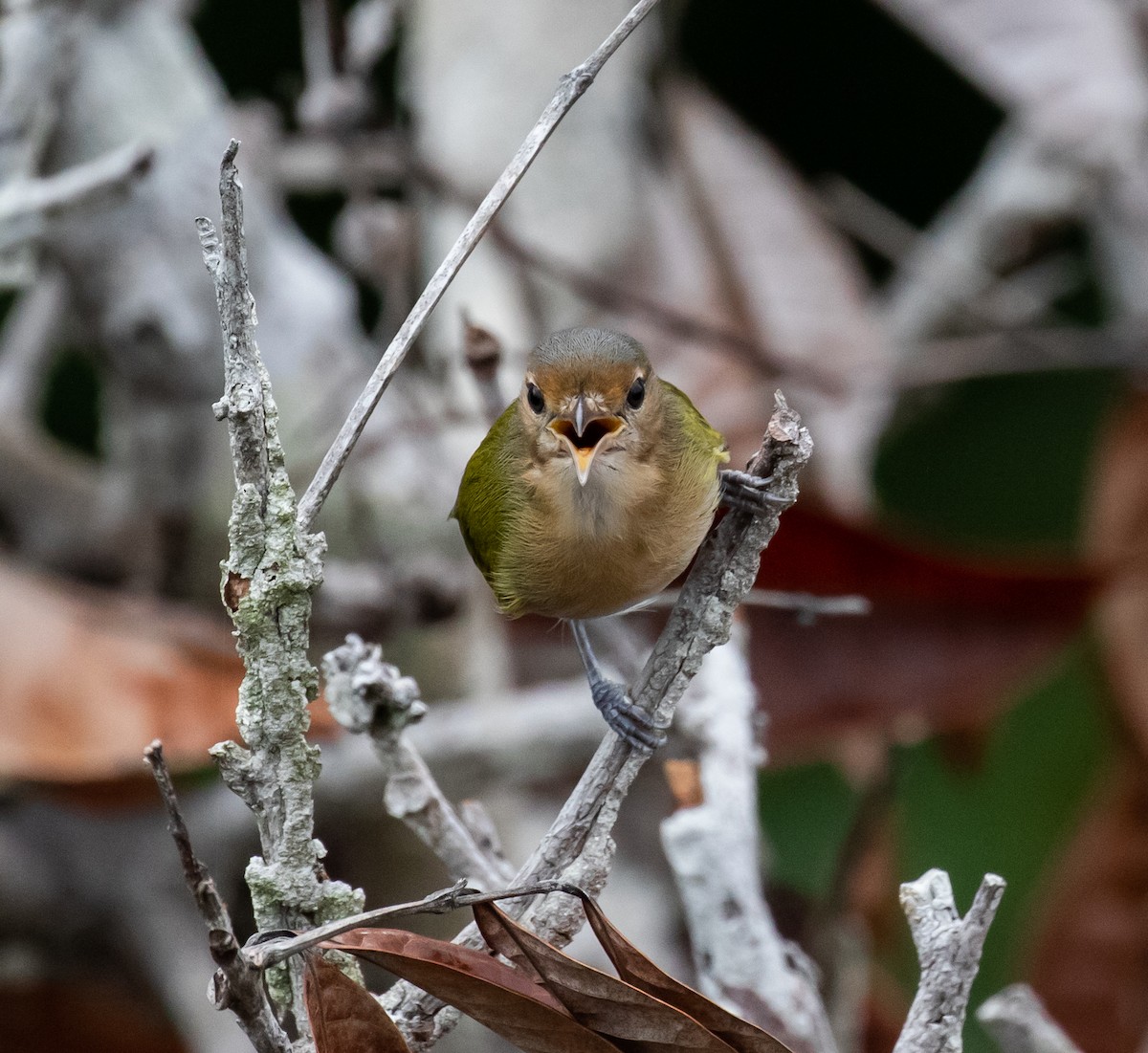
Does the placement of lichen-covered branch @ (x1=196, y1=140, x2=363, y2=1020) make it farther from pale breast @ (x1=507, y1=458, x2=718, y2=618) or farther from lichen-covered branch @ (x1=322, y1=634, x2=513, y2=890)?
pale breast @ (x1=507, y1=458, x2=718, y2=618)

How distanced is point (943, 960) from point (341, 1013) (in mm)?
568

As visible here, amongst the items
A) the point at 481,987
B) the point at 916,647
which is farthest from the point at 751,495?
the point at 916,647

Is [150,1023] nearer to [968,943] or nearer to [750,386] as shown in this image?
[750,386]

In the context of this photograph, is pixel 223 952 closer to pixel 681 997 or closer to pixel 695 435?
pixel 681 997

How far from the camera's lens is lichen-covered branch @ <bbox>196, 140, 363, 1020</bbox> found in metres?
1.14

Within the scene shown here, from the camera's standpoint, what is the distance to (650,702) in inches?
55.2

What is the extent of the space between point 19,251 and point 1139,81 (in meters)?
2.91

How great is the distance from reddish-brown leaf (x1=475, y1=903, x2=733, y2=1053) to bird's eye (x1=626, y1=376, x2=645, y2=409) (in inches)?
29.8

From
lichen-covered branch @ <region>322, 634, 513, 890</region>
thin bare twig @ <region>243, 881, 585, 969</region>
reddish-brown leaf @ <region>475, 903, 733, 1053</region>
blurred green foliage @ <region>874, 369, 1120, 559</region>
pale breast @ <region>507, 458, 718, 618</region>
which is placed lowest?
reddish-brown leaf @ <region>475, 903, 733, 1053</region>

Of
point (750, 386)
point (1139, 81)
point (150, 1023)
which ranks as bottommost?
point (150, 1023)

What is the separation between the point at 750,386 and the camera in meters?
3.95

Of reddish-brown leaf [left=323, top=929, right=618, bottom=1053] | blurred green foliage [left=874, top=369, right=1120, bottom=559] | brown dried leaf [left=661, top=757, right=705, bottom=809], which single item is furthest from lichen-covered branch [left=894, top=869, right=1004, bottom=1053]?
blurred green foliage [left=874, top=369, right=1120, bottom=559]

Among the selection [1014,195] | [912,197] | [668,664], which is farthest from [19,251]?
[912,197]

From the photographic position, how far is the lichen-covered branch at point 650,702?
53.3 inches
